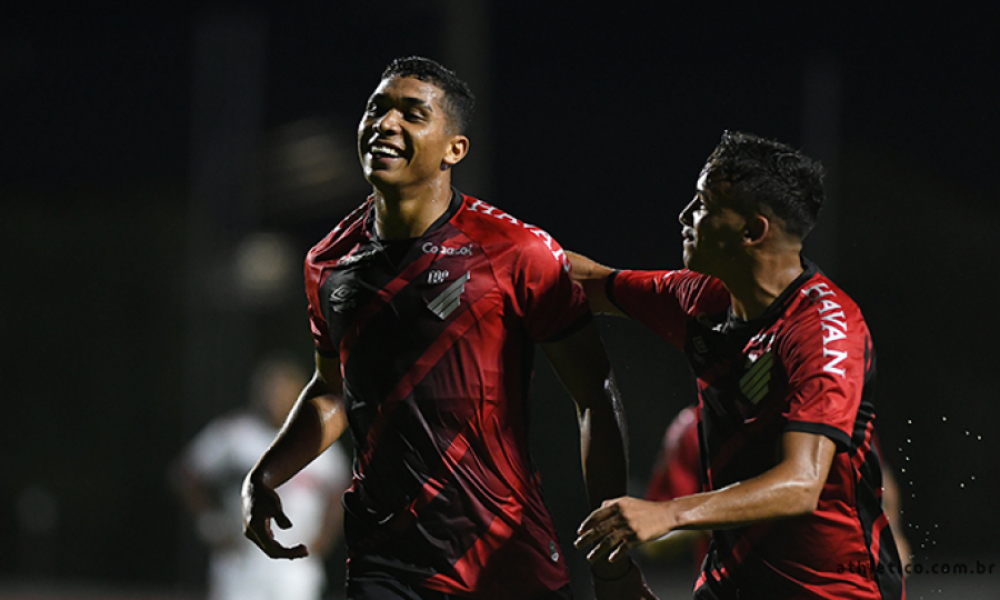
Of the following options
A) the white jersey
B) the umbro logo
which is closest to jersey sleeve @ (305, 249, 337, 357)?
the umbro logo

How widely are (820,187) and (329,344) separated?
1.52 metres

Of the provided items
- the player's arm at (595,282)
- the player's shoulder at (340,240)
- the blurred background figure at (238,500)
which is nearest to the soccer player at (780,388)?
the player's arm at (595,282)

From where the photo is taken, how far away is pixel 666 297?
3.76m

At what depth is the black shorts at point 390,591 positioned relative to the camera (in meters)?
3.36

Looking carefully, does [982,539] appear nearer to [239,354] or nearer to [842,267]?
[842,267]

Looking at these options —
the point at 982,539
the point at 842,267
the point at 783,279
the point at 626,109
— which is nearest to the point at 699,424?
the point at 783,279

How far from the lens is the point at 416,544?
11.1 ft

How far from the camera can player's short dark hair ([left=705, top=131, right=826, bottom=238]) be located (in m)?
3.43

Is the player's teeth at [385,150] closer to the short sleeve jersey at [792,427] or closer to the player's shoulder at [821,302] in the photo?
the short sleeve jersey at [792,427]

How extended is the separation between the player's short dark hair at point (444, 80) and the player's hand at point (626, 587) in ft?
4.37

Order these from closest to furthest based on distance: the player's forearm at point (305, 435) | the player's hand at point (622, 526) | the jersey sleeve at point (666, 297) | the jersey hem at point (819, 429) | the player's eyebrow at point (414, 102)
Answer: the player's hand at point (622, 526) → the jersey hem at point (819, 429) → the player's eyebrow at point (414, 102) → the jersey sleeve at point (666, 297) → the player's forearm at point (305, 435)

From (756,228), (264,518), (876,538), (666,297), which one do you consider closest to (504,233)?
(666,297)

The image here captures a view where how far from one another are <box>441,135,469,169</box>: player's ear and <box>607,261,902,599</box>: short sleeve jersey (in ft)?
2.92

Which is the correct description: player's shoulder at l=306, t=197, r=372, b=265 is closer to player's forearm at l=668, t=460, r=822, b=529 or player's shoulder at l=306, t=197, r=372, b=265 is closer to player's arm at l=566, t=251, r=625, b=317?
player's arm at l=566, t=251, r=625, b=317
